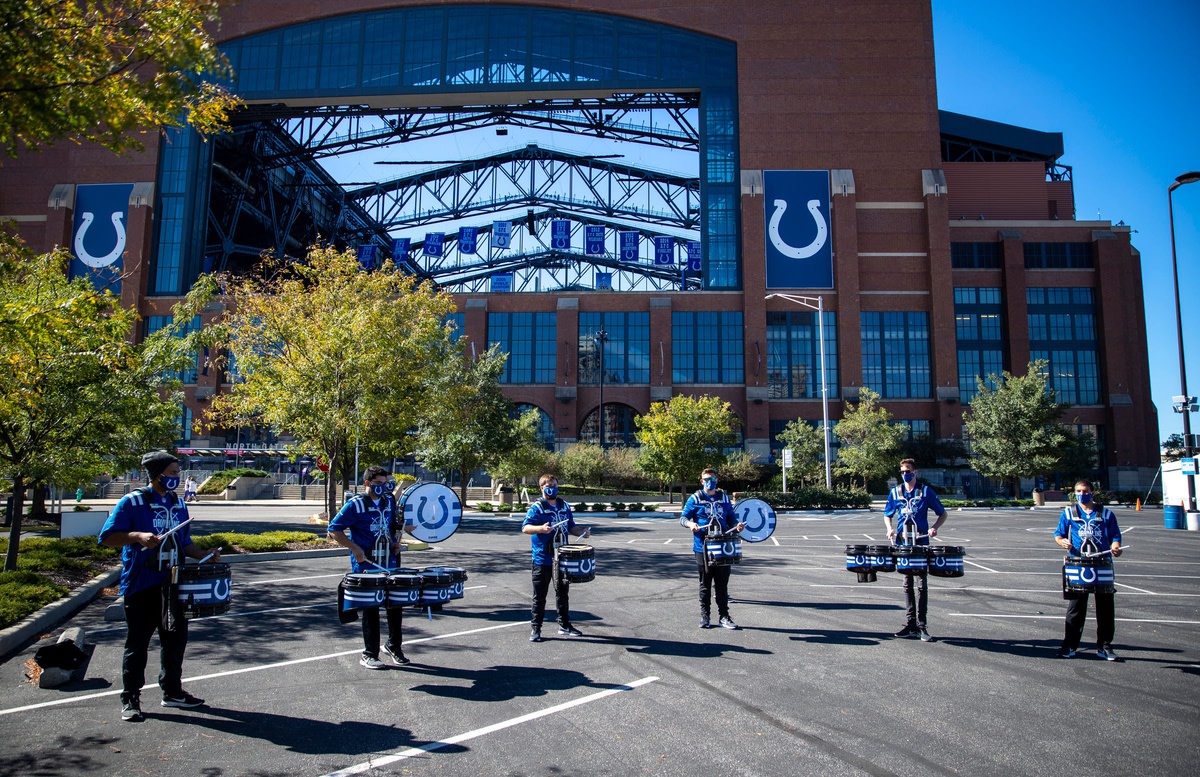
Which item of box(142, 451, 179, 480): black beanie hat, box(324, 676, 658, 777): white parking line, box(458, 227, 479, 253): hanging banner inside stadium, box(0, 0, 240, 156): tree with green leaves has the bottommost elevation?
box(324, 676, 658, 777): white parking line

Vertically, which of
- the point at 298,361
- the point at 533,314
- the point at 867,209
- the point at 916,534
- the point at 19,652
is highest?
the point at 867,209

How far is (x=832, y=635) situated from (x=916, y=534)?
62.5 inches

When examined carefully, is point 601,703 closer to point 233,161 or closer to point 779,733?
point 779,733

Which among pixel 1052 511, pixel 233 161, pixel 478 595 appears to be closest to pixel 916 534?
pixel 478 595

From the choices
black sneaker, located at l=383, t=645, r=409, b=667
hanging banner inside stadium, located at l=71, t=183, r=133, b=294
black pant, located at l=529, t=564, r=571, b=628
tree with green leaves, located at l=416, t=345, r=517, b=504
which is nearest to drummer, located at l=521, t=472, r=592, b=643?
black pant, located at l=529, t=564, r=571, b=628

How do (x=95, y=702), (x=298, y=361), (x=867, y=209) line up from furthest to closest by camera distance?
(x=867, y=209)
(x=298, y=361)
(x=95, y=702)

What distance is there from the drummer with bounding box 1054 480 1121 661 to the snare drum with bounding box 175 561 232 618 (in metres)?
8.27

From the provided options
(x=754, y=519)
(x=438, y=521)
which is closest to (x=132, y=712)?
(x=438, y=521)

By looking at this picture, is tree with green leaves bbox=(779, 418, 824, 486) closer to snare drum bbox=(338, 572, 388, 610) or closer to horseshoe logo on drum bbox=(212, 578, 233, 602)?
snare drum bbox=(338, 572, 388, 610)

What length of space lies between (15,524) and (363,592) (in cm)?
954

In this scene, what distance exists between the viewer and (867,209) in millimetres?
60531

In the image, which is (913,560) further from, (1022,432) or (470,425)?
(1022,432)

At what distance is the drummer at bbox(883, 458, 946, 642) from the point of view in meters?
9.02

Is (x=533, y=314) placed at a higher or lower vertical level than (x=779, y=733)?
higher
